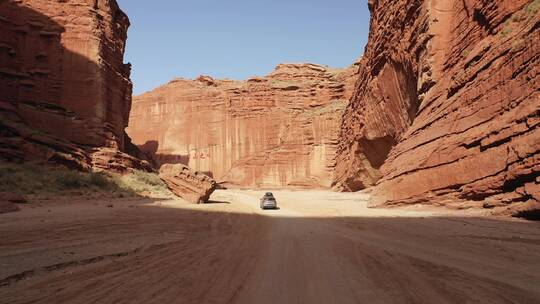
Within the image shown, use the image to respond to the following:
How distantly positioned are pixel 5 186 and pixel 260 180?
4745cm

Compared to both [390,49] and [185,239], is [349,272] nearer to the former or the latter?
[185,239]

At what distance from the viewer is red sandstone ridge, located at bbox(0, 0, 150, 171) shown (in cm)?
2594

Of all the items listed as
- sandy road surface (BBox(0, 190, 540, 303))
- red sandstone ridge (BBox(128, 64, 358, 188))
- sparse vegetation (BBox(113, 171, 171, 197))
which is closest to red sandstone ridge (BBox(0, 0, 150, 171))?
sparse vegetation (BBox(113, 171, 171, 197))

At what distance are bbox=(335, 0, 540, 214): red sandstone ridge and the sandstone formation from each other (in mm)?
10024

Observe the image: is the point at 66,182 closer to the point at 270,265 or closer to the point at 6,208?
the point at 6,208

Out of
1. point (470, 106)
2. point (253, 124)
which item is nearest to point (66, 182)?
point (470, 106)

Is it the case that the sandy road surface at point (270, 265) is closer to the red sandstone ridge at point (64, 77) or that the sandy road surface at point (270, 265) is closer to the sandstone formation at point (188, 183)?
the sandstone formation at point (188, 183)

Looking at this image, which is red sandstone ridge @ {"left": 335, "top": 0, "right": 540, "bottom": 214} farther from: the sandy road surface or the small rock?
the small rock

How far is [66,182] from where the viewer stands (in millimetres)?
19594

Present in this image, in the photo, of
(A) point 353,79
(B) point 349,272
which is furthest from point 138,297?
(A) point 353,79

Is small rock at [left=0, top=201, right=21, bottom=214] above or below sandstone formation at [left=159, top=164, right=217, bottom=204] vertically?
below

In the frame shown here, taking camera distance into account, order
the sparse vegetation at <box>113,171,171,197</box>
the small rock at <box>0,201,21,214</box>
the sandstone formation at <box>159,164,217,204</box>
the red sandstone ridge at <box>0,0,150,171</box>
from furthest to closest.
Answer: the red sandstone ridge at <box>0,0,150,171</box> < the sparse vegetation at <box>113,171,171,197</box> < the sandstone formation at <box>159,164,217,204</box> < the small rock at <box>0,201,21,214</box>

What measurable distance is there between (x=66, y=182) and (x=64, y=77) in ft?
42.4

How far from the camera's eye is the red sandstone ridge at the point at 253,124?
192ft
